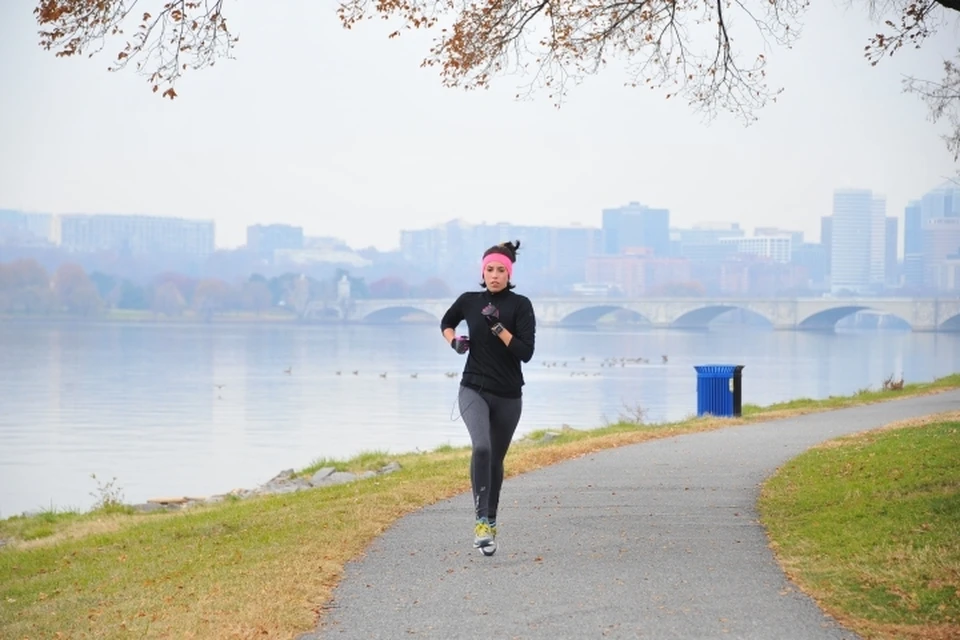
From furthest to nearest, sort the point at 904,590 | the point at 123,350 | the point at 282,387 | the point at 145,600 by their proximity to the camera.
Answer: the point at 123,350
the point at 282,387
the point at 145,600
the point at 904,590

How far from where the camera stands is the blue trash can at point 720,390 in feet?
70.7

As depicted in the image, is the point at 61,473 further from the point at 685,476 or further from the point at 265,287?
the point at 265,287

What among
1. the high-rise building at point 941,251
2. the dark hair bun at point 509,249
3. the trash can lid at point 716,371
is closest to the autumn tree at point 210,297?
the high-rise building at point 941,251

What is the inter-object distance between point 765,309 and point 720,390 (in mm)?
114941

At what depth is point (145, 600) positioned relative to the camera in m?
7.93

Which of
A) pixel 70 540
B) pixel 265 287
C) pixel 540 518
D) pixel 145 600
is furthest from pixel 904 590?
pixel 265 287

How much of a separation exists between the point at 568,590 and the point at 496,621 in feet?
2.87

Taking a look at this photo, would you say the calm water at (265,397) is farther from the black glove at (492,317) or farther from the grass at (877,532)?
the black glove at (492,317)

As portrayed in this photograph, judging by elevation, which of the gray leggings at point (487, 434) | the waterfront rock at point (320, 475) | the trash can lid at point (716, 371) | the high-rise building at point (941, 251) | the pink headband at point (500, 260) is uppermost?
the high-rise building at point (941, 251)

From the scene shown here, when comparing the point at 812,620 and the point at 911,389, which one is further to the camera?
the point at 911,389

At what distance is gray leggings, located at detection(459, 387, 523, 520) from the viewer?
325 inches

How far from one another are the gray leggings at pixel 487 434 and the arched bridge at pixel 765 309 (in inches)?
4542

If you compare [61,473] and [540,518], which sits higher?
[540,518]

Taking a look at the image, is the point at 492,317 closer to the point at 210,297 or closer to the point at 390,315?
the point at 390,315
